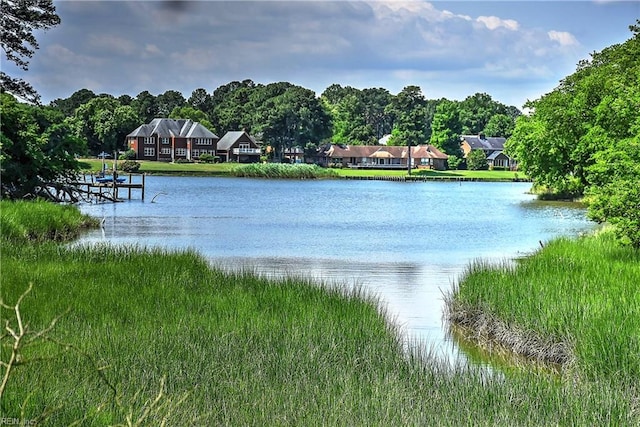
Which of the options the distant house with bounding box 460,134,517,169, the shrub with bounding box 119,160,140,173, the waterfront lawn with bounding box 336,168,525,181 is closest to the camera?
the shrub with bounding box 119,160,140,173

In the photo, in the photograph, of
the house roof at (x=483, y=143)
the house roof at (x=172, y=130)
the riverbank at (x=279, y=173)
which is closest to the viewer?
the riverbank at (x=279, y=173)

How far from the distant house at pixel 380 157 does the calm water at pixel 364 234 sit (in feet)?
209

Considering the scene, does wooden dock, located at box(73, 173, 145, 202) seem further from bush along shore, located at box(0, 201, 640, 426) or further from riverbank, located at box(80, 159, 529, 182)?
riverbank, located at box(80, 159, 529, 182)

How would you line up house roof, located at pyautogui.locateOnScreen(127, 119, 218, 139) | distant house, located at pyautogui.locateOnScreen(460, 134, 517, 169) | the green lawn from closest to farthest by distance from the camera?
the green lawn < house roof, located at pyautogui.locateOnScreen(127, 119, 218, 139) < distant house, located at pyautogui.locateOnScreen(460, 134, 517, 169)

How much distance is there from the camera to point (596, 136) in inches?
1512

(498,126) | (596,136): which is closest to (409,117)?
(498,126)

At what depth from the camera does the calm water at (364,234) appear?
68.3ft

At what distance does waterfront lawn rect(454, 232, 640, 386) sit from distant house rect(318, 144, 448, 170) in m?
108

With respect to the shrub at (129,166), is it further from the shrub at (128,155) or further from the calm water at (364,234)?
the calm water at (364,234)

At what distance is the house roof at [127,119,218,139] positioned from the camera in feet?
390

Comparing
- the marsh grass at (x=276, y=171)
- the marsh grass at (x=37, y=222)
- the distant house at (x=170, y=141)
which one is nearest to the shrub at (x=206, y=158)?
the distant house at (x=170, y=141)

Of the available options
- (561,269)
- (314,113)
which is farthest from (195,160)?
(561,269)

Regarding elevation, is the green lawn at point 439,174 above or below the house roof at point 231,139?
below

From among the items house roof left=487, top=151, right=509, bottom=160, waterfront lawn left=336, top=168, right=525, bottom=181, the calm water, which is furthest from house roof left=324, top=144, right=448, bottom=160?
the calm water
